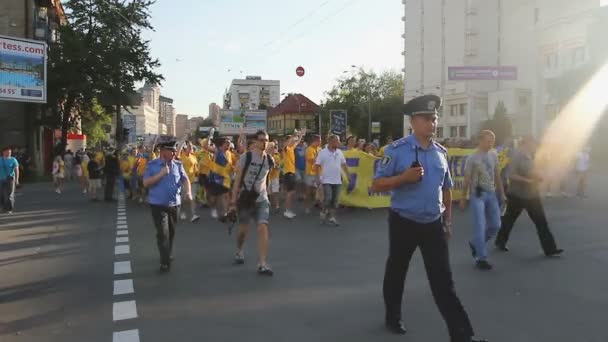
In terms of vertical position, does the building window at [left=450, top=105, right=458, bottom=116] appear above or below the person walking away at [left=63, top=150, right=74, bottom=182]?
above

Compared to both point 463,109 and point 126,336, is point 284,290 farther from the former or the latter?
point 463,109

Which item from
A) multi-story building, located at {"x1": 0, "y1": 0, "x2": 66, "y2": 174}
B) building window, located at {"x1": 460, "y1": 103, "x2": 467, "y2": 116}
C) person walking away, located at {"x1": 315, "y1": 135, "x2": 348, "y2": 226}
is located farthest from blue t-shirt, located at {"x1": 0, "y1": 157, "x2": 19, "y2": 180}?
building window, located at {"x1": 460, "y1": 103, "x2": 467, "y2": 116}

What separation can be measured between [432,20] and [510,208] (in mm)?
78771

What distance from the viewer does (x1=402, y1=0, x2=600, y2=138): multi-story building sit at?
58250 mm

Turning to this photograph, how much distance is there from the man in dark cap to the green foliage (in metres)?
75.7

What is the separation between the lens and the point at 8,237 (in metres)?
11.2

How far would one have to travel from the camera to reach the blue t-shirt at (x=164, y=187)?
25.9 ft

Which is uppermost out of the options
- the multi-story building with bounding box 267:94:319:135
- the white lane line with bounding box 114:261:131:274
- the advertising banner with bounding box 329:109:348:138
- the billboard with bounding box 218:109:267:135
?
the multi-story building with bounding box 267:94:319:135

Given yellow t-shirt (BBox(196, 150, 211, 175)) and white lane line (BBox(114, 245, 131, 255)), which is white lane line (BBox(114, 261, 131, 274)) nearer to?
white lane line (BBox(114, 245, 131, 255))

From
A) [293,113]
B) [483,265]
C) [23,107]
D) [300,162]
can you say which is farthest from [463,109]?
[483,265]

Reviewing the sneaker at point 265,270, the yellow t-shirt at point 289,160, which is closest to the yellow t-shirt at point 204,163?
the yellow t-shirt at point 289,160

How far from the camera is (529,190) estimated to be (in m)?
8.59

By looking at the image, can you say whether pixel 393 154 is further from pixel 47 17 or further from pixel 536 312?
pixel 47 17

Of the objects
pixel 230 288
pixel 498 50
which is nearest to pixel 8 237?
pixel 230 288
